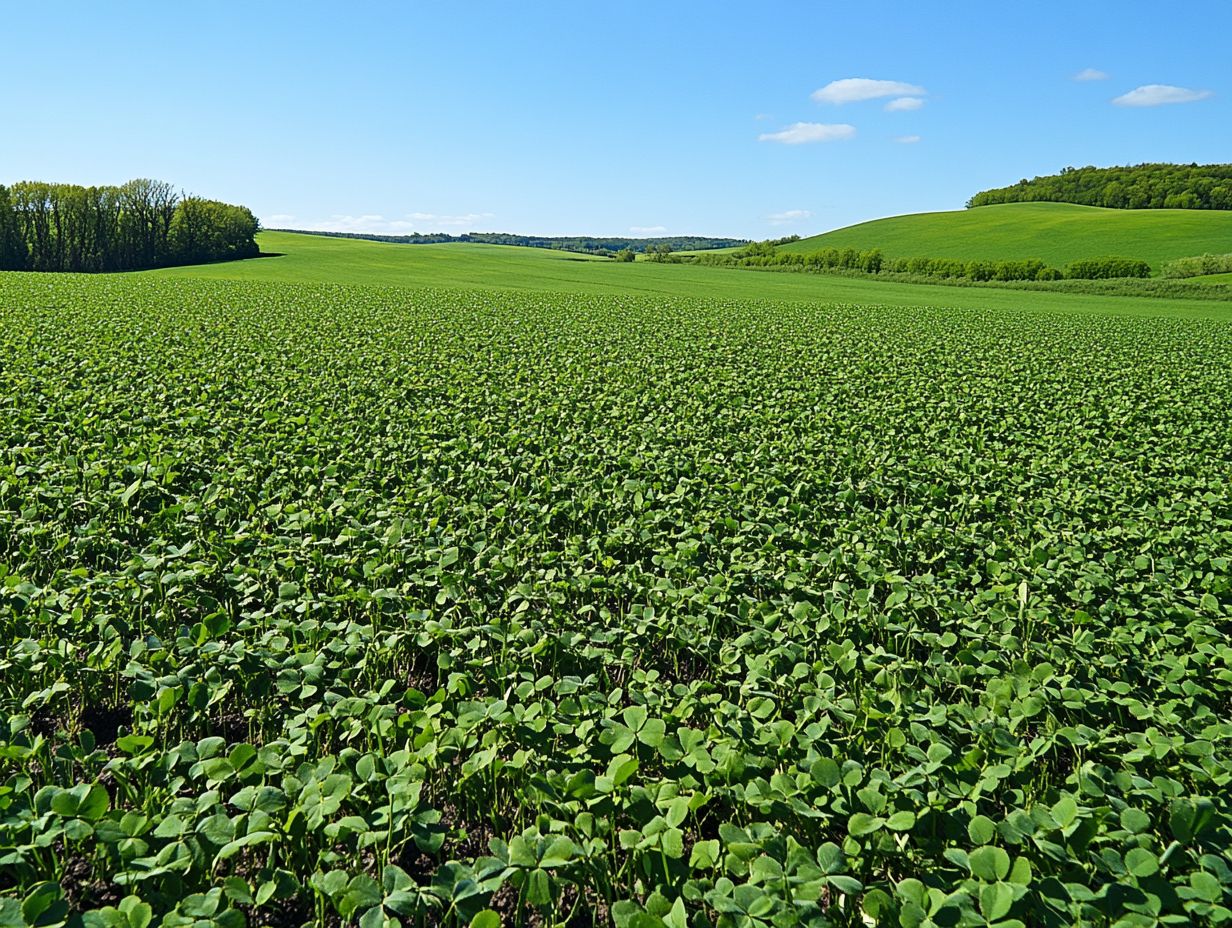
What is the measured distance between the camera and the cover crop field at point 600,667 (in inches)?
98.0

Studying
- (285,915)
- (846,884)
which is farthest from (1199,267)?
(285,915)

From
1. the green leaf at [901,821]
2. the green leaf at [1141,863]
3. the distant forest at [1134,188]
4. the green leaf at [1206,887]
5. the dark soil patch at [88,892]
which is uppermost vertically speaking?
the distant forest at [1134,188]

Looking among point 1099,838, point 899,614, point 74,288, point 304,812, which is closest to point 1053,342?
point 899,614

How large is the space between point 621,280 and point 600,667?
168 feet

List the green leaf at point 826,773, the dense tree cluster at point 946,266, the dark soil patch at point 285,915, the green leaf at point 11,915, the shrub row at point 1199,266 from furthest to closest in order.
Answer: the dense tree cluster at point 946,266
the shrub row at point 1199,266
the green leaf at point 826,773
the dark soil patch at point 285,915
the green leaf at point 11,915

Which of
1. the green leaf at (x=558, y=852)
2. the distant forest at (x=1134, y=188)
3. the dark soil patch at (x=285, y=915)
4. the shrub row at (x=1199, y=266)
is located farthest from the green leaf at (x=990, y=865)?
the distant forest at (x=1134, y=188)

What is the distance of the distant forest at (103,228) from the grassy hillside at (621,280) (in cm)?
680

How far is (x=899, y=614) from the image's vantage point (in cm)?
446

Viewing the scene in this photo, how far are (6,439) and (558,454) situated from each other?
18.2ft

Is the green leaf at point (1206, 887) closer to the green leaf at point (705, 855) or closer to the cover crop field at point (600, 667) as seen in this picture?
the cover crop field at point (600, 667)

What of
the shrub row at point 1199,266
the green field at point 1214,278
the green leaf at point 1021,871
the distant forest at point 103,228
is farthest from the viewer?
the distant forest at point 103,228

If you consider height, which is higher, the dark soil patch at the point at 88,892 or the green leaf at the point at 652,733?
the green leaf at the point at 652,733

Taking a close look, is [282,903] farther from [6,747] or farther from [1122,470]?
[1122,470]

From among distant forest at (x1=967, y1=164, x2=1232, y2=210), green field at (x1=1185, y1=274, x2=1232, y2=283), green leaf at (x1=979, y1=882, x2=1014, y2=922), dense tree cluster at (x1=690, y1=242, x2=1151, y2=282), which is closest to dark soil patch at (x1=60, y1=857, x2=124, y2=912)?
green leaf at (x1=979, y1=882, x2=1014, y2=922)
